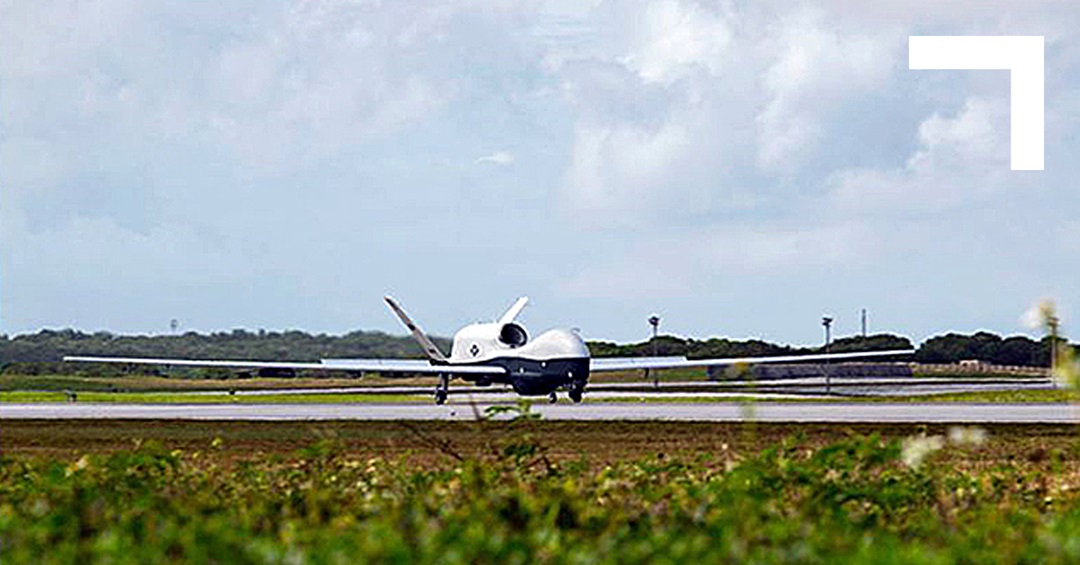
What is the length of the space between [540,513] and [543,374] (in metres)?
58.7

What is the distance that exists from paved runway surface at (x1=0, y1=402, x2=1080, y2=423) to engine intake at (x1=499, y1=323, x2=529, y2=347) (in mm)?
11641

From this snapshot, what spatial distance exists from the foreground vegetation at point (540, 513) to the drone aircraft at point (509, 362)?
4738cm

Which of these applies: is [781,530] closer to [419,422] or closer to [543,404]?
[419,422]

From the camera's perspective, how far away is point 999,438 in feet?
119

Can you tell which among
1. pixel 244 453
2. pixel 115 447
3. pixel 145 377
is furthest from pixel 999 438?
pixel 145 377

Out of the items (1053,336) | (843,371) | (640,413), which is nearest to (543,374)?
(640,413)

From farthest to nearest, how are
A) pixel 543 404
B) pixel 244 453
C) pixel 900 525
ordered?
pixel 543 404 < pixel 244 453 < pixel 900 525

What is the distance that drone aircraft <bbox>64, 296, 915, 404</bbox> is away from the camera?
69.9 m

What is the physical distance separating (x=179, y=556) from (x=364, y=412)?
4691 cm

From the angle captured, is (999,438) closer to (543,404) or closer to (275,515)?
(275,515)

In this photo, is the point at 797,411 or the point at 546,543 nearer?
the point at 546,543

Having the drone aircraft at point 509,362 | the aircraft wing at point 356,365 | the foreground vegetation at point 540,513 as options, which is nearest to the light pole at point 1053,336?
the foreground vegetation at point 540,513

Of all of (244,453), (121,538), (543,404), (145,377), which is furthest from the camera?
(145,377)

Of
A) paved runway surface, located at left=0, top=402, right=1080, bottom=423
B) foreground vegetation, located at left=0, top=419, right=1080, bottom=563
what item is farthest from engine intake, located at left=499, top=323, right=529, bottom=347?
foreground vegetation, located at left=0, top=419, right=1080, bottom=563
